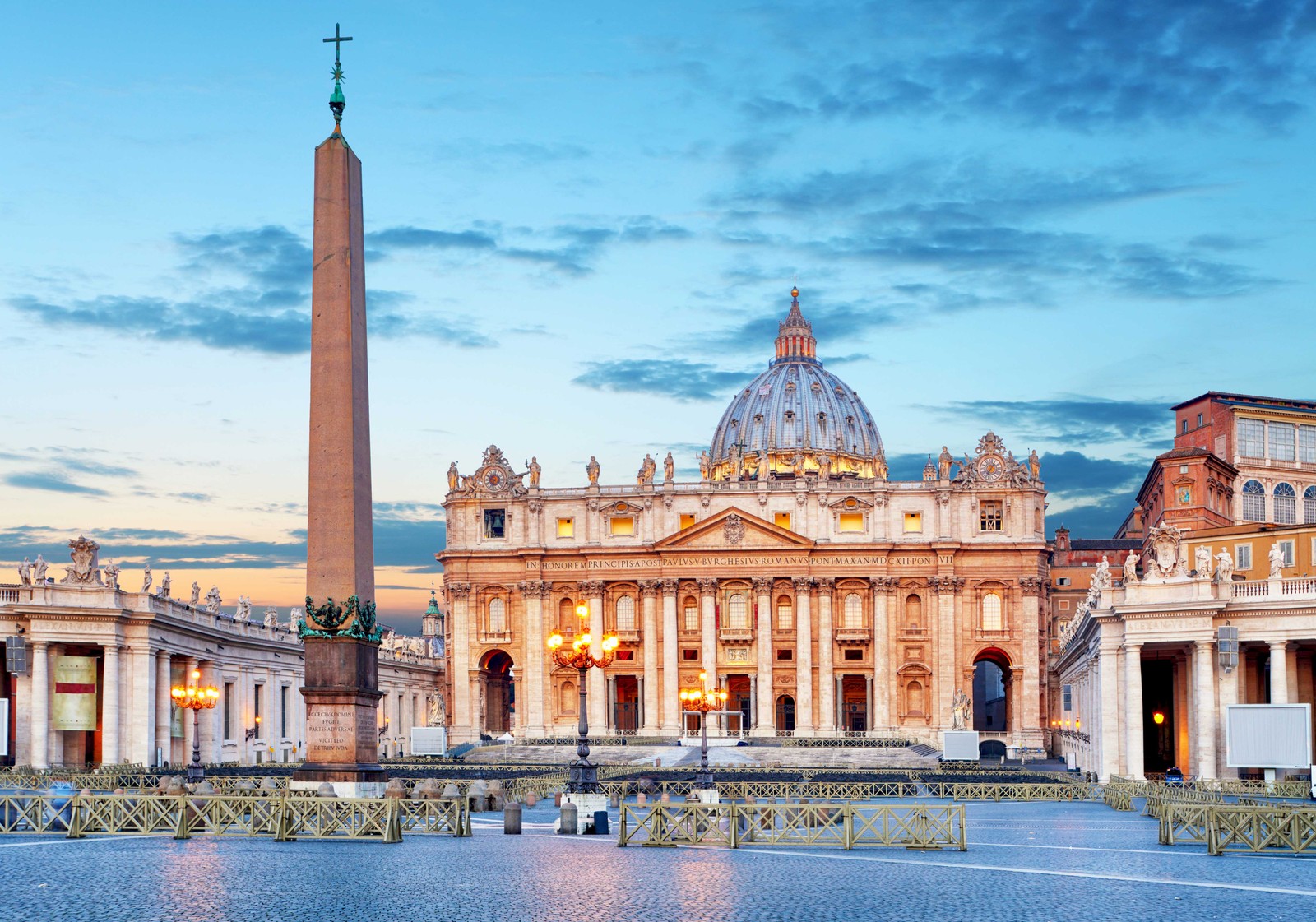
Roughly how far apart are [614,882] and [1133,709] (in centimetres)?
3505

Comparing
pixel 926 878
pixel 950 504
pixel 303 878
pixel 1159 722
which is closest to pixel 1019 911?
pixel 926 878

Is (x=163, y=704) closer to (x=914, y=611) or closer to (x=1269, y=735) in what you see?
(x=1269, y=735)

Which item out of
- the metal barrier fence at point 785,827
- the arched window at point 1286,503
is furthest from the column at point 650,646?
the metal barrier fence at point 785,827

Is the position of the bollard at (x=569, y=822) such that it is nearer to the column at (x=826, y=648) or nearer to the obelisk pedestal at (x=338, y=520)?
the obelisk pedestal at (x=338, y=520)

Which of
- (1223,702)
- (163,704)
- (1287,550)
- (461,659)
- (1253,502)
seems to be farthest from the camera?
(461,659)

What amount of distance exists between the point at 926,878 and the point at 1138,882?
2.87 metres

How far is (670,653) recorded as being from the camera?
336ft

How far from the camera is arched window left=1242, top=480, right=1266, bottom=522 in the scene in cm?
8206

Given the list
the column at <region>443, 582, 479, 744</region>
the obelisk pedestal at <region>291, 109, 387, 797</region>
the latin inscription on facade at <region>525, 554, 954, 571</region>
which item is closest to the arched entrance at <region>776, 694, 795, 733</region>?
the latin inscription on facade at <region>525, 554, 954, 571</region>

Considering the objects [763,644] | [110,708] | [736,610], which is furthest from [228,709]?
[736,610]

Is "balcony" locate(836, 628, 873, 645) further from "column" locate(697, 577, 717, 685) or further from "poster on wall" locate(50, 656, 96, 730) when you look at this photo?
"poster on wall" locate(50, 656, 96, 730)

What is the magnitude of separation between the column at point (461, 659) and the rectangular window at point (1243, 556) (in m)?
54.2

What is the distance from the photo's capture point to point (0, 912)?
17.8 m

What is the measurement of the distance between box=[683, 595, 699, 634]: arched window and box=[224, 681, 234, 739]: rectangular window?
125 feet
